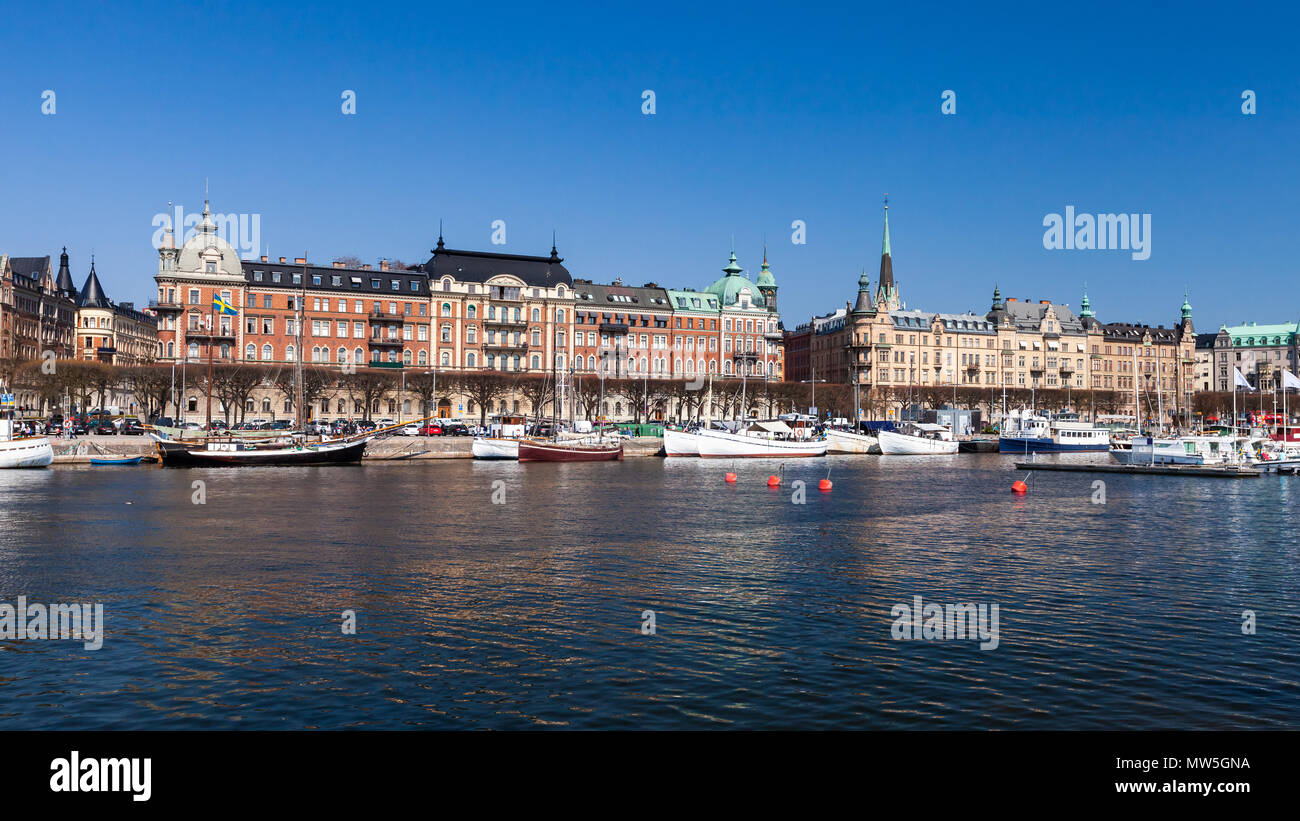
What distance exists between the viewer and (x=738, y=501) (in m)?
47.4

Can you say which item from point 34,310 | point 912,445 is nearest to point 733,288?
point 912,445

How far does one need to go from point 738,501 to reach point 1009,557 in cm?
1877

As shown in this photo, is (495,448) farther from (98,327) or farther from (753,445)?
(98,327)

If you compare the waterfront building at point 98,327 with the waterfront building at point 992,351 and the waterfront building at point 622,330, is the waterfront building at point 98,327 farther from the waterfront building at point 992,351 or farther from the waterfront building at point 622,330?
the waterfront building at point 992,351

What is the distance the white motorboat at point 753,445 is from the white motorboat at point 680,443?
46 centimetres

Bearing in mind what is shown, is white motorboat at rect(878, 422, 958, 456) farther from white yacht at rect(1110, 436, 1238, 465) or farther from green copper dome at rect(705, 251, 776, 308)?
green copper dome at rect(705, 251, 776, 308)

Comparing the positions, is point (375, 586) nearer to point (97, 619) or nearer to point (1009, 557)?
point (97, 619)

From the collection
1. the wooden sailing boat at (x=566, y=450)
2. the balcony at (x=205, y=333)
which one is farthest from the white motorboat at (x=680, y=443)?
the balcony at (x=205, y=333)

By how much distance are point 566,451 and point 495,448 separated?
5.73m

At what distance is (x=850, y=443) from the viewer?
332ft

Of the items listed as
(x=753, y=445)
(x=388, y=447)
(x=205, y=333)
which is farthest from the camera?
(x=205, y=333)

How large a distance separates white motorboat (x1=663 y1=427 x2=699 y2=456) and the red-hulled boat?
6500 millimetres

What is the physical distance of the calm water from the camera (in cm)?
1508

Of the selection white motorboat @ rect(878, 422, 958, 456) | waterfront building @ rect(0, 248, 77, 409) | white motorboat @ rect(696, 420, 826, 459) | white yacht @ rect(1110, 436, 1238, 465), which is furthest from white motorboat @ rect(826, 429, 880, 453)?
waterfront building @ rect(0, 248, 77, 409)
